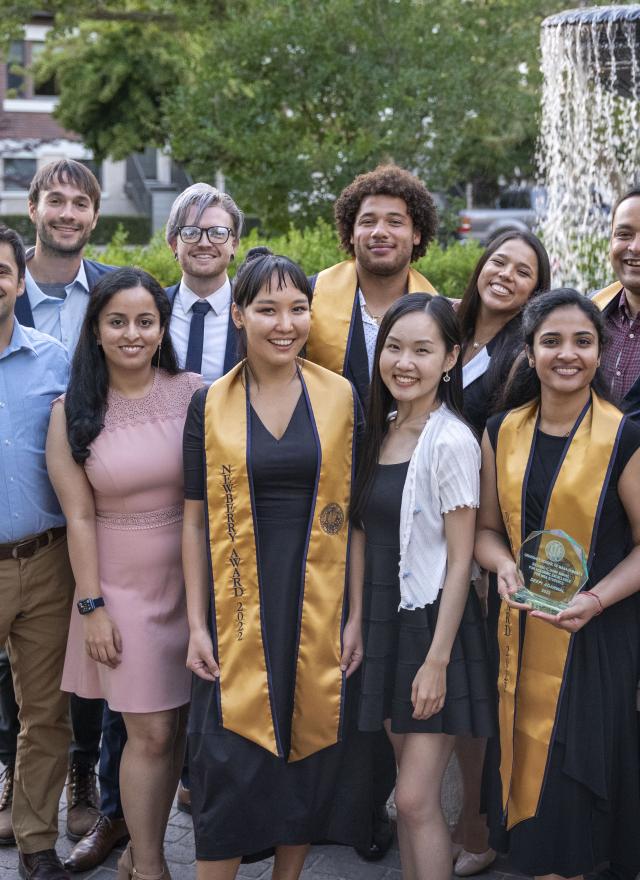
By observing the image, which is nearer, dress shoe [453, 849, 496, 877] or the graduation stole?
the graduation stole

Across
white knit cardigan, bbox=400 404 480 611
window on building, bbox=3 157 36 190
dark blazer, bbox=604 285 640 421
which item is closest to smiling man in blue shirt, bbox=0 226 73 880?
white knit cardigan, bbox=400 404 480 611

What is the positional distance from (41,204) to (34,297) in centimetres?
44

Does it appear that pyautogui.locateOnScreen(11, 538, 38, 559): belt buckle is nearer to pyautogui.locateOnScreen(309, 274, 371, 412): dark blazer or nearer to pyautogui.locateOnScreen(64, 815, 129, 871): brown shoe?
pyautogui.locateOnScreen(64, 815, 129, 871): brown shoe

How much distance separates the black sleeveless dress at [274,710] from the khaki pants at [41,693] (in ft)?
2.21

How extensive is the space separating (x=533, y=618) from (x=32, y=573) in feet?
5.45

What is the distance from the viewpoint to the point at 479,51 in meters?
11.4

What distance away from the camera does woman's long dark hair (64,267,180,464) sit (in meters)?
3.39

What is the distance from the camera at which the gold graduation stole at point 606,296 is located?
12.5 feet

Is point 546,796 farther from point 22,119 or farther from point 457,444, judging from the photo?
point 22,119

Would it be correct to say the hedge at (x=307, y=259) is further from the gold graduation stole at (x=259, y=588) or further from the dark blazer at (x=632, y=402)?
the gold graduation stole at (x=259, y=588)

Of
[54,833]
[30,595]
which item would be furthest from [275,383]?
[54,833]

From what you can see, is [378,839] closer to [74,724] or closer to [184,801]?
[184,801]

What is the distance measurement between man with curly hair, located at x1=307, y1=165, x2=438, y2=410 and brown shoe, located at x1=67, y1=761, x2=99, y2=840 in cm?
180

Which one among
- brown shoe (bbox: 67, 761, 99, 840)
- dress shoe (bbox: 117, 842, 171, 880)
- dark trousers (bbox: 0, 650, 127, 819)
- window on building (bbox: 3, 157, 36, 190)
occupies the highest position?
window on building (bbox: 3, 157, 36, 190)
